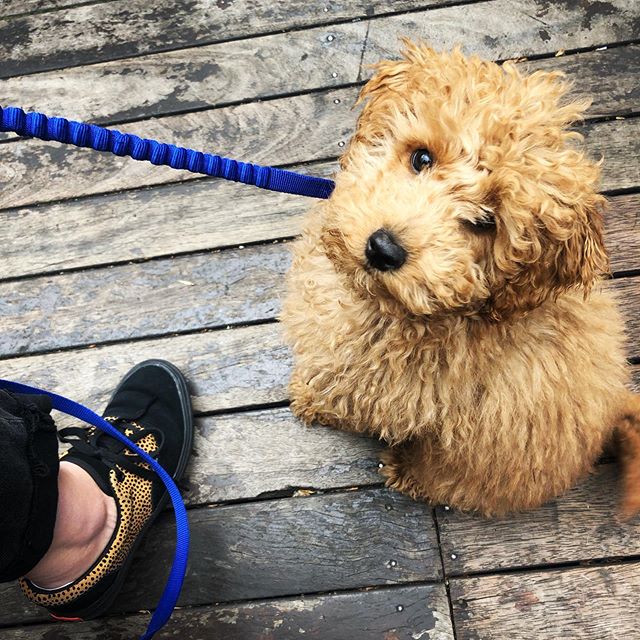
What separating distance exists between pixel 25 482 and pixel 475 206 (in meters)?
1.02

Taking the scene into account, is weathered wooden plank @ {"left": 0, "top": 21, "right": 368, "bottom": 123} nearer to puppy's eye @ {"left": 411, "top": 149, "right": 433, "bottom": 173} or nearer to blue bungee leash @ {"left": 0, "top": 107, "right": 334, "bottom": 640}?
blue bungee leash @ {"left": 0, "top": 107, "right": 334, "bottom": 640}

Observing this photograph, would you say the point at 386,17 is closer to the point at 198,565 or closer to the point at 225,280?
the point at 225,280

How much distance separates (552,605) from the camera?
1636mm

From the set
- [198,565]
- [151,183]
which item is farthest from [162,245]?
[198,565]

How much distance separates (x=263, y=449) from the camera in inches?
70.9

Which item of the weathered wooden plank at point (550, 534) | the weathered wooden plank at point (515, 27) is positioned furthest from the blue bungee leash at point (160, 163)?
the weathered wooden plank at point (515, 27)

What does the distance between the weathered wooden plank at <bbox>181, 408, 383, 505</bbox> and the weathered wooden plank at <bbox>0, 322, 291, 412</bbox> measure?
3.0 inches

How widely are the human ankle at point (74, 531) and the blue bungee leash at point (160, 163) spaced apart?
158mm

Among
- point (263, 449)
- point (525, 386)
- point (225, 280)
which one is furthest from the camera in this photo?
point (225, 280)

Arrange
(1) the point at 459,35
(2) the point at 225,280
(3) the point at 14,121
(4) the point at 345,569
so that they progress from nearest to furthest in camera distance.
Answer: (3) the point at 14,121, (4) the point at 345,569, (2) the point at 225,280, (1) the point at 459,35

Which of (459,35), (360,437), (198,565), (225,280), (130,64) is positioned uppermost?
(459,35)

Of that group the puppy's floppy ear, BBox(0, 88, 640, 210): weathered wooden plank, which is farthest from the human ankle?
the puppy's floppy ear

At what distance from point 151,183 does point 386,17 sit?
104 cm

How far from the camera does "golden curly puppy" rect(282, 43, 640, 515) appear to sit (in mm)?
1065
